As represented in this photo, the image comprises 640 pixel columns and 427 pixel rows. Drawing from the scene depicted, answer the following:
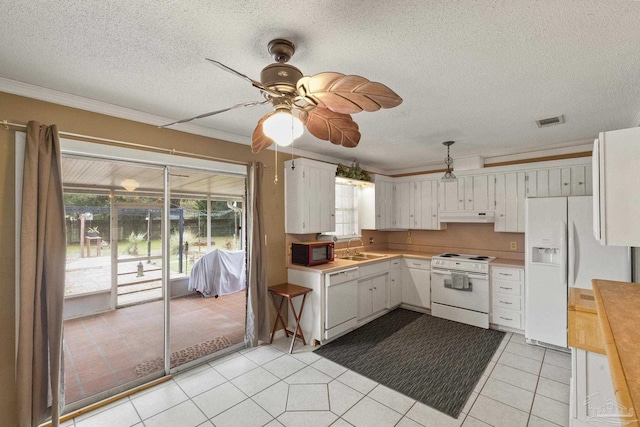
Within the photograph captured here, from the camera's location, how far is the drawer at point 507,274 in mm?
3820

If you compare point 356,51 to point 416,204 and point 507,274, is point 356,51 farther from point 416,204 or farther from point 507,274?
point 416,204

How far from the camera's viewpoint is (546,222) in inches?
136

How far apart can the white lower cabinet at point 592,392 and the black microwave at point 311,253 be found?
262cm

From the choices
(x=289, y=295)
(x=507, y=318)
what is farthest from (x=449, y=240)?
(x=289, y=295)

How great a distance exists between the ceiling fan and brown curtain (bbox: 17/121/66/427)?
1603 millimetres

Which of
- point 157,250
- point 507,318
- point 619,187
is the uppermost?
point 619,187

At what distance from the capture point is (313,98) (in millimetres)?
1368

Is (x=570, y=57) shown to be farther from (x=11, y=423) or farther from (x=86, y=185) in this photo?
(x=11, y=423)

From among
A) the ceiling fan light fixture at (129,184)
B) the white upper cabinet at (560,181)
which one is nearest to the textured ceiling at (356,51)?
the ceiling fan light fixture at (129,184)

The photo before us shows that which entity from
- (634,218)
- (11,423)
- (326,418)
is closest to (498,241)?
Answer: (634,218)

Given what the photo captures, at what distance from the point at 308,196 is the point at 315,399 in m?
2.32

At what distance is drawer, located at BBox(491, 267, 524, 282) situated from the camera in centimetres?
382

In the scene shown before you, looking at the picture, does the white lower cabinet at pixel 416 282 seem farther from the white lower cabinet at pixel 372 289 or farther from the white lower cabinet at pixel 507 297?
the white lower cabinet at pixel 507 297

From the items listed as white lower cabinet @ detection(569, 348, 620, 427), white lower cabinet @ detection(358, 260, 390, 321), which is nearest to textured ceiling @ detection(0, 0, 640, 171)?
white lower cabinet @ detection(569, 348, 620, 427)
